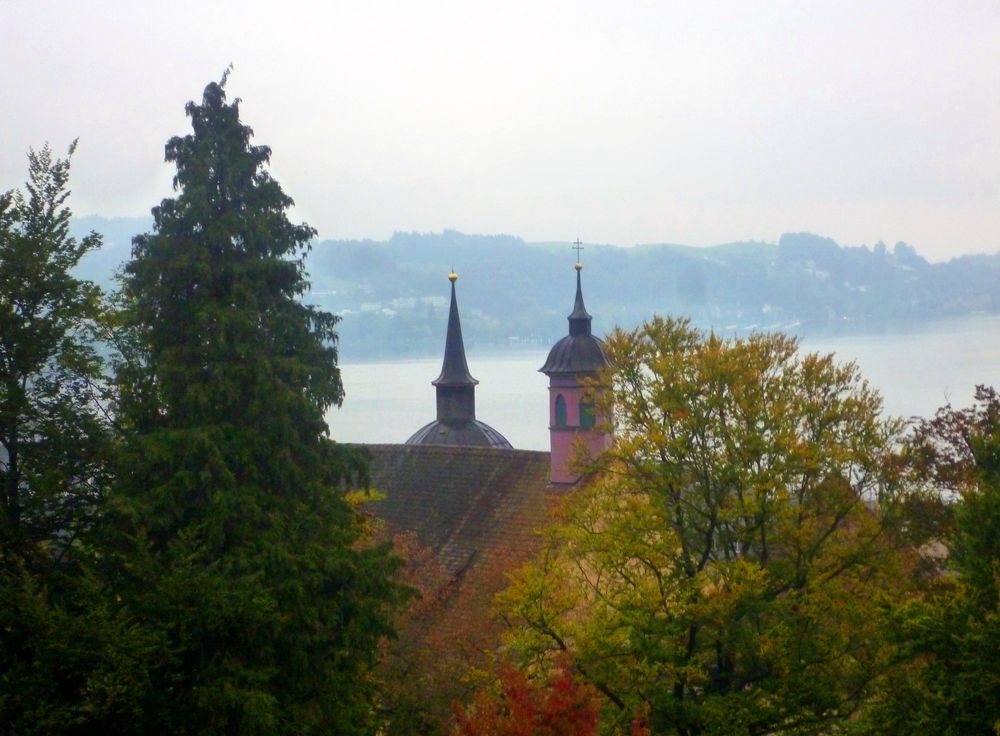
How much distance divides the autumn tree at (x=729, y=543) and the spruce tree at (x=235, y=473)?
4.92m

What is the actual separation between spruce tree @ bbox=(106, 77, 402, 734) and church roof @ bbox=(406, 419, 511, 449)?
31.4 meters

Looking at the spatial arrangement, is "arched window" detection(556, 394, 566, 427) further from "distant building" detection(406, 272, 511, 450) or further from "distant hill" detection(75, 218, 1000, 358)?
"distant hill" detection(75, 218, 1000, 358)

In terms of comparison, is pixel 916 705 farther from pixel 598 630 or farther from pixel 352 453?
pixel 352 453

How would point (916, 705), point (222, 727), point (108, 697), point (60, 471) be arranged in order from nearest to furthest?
1. point (108, 697)
2. point (222, 727)
3. point (60, 471)
4. point (916, 705)

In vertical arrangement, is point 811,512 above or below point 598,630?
above

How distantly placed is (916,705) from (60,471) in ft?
32.2

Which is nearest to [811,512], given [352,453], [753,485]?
[753,485]

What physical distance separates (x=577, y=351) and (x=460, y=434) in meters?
10.5

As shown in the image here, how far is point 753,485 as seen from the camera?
18547 mm

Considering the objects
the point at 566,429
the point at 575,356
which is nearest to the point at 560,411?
the point at 566,429

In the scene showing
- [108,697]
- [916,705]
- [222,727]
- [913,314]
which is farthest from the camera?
[913,314]

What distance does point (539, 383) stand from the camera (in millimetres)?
93312

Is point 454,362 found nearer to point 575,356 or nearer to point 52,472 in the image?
point 575,356

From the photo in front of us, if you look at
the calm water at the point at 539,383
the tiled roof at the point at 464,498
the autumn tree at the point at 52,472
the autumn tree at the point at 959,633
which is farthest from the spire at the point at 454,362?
the autumn tree at the point at 52,472
